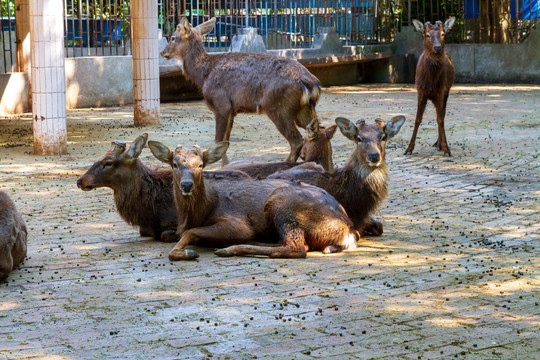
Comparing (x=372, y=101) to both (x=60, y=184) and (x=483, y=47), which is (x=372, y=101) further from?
(x=60, y=184)

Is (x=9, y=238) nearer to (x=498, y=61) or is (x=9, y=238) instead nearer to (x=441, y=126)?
(x=441, y=126)

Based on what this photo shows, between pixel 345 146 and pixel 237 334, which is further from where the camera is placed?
pixel 345 146

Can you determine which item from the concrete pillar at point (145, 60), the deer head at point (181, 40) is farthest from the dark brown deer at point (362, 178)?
the concrete pillar at point (145, 60)

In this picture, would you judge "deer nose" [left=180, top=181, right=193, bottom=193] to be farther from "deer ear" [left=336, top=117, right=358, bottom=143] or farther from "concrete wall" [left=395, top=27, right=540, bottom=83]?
"concrete wall" [left=395, top=27, right=540, bottom=83]

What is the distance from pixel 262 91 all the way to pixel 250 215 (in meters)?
4.83

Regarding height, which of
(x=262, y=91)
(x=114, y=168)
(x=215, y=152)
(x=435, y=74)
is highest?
(x=435, y=74)

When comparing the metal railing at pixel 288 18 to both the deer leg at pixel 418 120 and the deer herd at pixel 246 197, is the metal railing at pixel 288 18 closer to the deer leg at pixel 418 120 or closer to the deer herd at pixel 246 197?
the deer leg at pixel 418 120

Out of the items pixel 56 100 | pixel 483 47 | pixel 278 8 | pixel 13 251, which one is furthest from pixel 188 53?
pixel 483 47

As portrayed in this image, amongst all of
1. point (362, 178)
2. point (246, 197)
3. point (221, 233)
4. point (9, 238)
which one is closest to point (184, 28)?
point (362, 178)

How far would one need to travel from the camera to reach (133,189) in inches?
307

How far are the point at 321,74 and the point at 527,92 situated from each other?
6.39 metres

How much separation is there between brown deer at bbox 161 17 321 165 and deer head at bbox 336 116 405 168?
352cm

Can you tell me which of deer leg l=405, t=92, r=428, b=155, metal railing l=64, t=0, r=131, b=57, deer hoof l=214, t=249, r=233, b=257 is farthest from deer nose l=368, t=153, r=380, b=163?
metal railing l=64, t=0, r=131, b=57

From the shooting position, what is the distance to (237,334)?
A: 509cm
